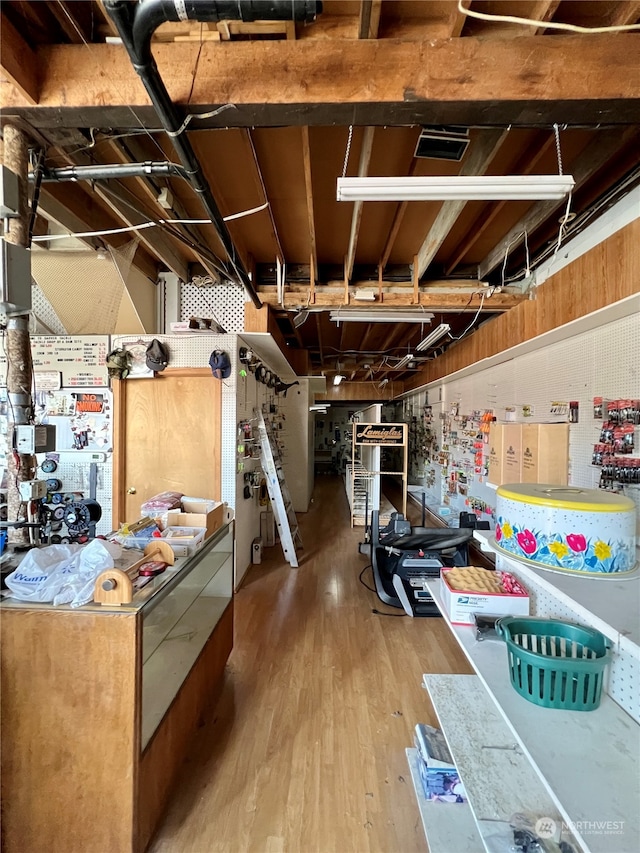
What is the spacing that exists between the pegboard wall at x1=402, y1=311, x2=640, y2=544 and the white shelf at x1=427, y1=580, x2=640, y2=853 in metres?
1.79

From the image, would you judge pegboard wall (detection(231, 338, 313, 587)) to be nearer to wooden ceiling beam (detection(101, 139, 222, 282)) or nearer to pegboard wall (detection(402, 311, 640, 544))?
wooden ceiling beam (detection(101, 139, 222, 282))

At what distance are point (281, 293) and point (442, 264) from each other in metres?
1.92

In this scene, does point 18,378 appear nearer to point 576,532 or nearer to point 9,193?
point 9,193

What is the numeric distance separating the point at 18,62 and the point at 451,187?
206 centimetres

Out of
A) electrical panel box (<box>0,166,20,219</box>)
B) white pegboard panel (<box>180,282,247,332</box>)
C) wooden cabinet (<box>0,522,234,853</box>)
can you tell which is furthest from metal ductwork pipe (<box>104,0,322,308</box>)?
white pegboard panel (<box>180,282,247,332</box>)

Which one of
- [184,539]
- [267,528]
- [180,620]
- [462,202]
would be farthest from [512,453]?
[267,528]

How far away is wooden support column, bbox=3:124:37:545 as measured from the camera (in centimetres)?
182

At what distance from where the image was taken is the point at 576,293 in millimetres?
2752

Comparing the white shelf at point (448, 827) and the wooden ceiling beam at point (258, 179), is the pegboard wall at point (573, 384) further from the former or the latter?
the wooden ceiling beam at point (258, 179)

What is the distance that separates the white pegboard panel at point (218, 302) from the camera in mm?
4164

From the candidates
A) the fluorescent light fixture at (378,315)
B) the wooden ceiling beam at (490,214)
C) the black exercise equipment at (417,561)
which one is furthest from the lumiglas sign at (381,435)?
the wooden ceiling beam at (490,214)

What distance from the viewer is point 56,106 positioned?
169 cm

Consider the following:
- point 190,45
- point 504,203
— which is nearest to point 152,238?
point 190,45

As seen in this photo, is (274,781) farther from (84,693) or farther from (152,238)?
(152,238)
